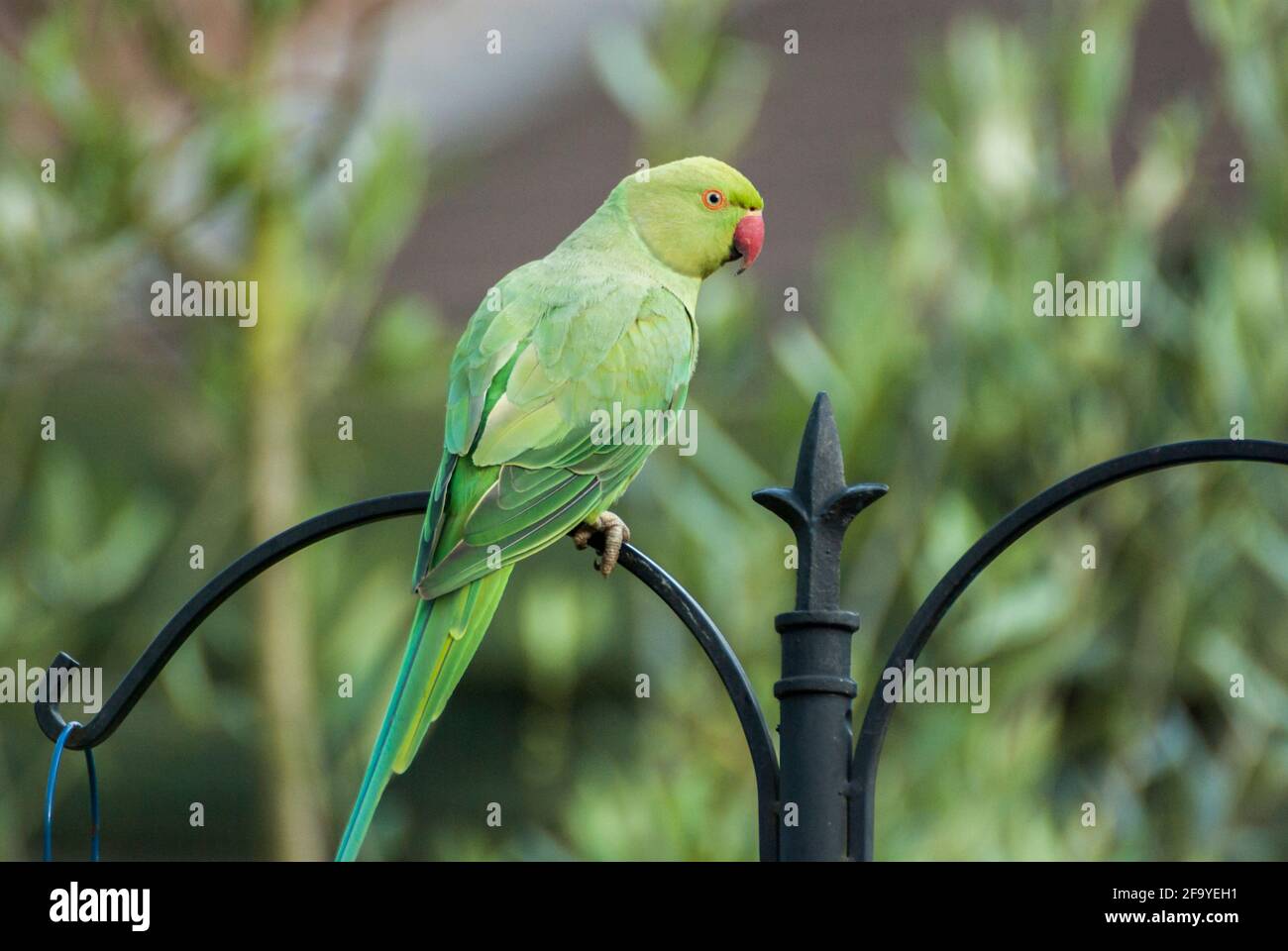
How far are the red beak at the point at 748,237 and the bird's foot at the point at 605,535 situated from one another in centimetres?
80

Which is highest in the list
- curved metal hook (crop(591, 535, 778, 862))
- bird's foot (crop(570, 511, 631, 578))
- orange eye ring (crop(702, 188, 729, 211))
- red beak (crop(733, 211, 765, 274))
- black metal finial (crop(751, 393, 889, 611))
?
orange eye ring (crop(702, 188, 729, 211))

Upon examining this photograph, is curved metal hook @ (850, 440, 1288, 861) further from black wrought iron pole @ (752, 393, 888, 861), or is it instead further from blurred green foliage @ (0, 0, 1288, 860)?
blurred green foliage @ (0, 0, 1288, 860)

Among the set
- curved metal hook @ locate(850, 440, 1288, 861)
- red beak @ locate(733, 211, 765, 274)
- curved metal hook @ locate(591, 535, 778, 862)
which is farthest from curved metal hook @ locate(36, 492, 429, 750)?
red beak @ locate(733, 211, 765, 274)

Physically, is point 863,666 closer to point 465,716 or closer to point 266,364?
point 266,364

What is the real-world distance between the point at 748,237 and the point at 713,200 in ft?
0.33

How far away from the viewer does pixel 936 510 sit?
3426 millimetres

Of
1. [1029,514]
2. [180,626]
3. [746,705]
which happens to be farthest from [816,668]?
[180,626]

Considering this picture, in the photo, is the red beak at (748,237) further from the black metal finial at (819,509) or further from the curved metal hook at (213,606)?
the black metal finial at (819,509)

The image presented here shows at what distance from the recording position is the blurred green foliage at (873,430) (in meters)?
3.40

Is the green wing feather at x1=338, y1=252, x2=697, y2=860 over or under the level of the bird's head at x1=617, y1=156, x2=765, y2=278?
under

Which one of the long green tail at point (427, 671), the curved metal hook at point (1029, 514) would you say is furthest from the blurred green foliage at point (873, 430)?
the curved metal hook at point (1029, 514)

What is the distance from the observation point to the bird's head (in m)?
2.84

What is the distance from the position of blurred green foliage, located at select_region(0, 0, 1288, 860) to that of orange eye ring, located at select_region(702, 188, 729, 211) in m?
0.58
